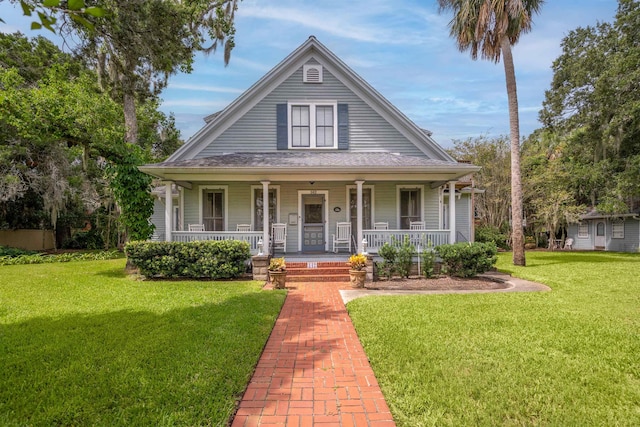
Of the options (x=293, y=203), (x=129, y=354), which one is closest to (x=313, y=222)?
(x=293, y=203)

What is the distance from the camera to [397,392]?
3379mm

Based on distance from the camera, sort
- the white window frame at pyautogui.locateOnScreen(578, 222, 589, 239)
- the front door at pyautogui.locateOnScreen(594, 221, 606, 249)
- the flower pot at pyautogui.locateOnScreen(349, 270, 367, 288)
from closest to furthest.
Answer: the flower pot at pyautogui.locateOnScreen(349, 270, 367, 288) → the front door at pyautogui.locateOnScreen(594, 221, 606, 249) → the white window frame at pyautogui.locateOnScreen(578, 222, 589, 239)

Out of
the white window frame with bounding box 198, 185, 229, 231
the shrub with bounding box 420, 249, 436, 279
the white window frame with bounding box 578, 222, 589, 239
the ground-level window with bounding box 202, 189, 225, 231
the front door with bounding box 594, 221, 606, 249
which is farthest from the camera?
the white window frame with bounding box 578, 222, 589, 239

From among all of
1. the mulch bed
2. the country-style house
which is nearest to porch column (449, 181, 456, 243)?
the country-style house

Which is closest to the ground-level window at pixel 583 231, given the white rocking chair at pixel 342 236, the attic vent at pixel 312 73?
the white rocking chair at pixel 342 236

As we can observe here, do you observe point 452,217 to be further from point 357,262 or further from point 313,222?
point 313,222

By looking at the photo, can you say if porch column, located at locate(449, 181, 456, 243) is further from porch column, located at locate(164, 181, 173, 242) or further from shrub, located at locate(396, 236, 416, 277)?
porch column, located at locate(164, 181, 173, 242)

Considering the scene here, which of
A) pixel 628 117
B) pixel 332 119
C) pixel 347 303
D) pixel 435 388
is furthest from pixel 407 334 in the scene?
pixel 628 117

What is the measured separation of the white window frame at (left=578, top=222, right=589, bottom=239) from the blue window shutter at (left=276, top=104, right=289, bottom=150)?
24.6 meters

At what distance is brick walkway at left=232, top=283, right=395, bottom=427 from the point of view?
300cm

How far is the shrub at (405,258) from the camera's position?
9.99m

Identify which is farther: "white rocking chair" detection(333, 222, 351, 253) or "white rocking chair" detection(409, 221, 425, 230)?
"white rocking chair" detection(409, 221, 425, 230)

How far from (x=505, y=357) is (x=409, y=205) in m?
8.98

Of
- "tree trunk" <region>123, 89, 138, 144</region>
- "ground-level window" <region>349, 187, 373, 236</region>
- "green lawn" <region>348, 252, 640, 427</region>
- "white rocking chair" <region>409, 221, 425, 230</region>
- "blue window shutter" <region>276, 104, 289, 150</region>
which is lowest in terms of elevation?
"green lawn" <region>348, 252, 640, 427</region>
